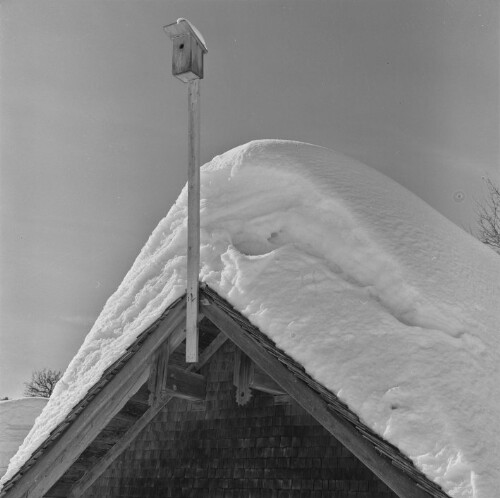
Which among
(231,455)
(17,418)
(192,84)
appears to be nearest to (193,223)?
(192,84)

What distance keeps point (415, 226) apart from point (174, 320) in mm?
2954

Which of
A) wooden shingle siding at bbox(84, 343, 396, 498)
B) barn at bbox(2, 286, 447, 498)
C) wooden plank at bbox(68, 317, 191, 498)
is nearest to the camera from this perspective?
barn at bbox(2, 286, 447, 498)

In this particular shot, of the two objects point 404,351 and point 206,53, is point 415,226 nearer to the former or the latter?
point 404,351

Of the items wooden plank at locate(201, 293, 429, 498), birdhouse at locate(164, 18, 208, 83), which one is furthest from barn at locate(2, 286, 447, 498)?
birdhouse at locate(164, 18, 208, 83)

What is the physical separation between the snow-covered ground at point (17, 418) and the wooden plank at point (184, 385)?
524 inches

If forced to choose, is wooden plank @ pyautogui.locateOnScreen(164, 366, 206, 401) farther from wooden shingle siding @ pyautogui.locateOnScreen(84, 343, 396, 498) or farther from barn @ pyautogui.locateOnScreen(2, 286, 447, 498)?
wooden shingle siding @ pyautogui.locateOnScreen(84, 343, 396, 498)

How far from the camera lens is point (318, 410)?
4.96m

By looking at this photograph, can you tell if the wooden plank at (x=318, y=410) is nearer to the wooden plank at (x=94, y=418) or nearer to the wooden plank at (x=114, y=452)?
the wooden plank at (x=94, y=418)

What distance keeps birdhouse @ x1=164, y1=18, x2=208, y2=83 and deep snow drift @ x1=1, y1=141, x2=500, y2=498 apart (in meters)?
1.48

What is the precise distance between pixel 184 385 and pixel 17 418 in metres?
14.8

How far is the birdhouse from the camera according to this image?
627cm

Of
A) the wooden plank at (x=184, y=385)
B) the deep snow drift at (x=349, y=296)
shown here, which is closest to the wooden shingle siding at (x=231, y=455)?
the wooden plank at (x=184, y=385)

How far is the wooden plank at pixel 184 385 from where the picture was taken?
604 cm

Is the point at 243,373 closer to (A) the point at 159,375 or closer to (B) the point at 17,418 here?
(A) the point at 159,375
